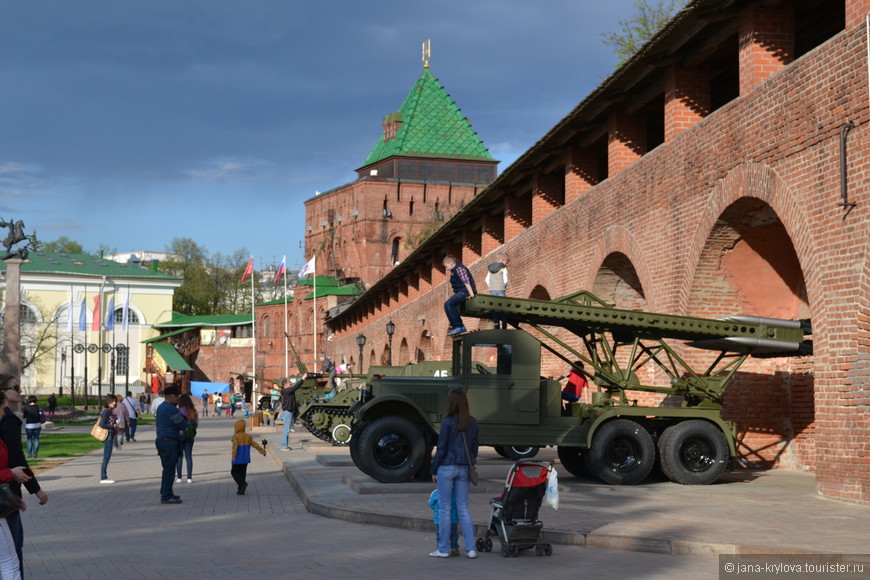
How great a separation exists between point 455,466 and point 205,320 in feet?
282

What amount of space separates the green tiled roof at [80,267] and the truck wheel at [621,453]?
77882 millimetres

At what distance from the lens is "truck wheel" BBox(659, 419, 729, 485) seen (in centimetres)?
1524

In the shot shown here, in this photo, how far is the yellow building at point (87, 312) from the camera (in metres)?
83.9

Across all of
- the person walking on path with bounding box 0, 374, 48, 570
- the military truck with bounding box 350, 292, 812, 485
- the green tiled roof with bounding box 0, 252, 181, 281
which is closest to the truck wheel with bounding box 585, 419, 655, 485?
the military truck with bounding box 350, 292, 812, 485

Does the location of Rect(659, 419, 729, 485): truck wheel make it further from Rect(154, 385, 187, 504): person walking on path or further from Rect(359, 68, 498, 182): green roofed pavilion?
Rect(359, 68, 498, 182): green roofed pavilion

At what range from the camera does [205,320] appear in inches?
3688

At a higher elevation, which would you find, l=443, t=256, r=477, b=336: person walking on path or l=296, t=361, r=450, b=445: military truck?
l=443, t=256, r=477, b=336: person walking on path

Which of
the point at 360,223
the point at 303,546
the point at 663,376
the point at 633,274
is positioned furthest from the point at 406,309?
the point at 360,223

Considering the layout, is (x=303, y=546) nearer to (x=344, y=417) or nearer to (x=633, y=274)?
(x=633, y=274)

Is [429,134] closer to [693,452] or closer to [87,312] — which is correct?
[87,312]

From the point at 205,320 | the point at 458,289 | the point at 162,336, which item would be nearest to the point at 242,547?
the point at 458,289

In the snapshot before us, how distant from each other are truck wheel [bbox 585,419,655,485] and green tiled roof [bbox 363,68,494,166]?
263 ft

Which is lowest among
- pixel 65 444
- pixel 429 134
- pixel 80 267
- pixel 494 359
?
pixel 65 444

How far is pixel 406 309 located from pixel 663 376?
28.6 meters
